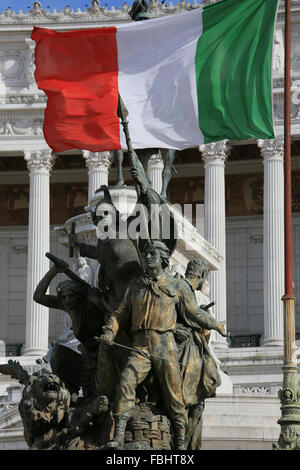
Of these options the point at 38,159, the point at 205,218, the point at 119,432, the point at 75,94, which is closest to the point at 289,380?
the point at 75,94

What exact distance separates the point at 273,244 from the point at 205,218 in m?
3.09

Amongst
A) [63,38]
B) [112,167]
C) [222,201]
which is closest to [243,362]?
[222,201]

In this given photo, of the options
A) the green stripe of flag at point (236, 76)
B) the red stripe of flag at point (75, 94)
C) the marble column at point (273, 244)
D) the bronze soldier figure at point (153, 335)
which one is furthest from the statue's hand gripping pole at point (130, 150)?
the marble column at point (273, 244)

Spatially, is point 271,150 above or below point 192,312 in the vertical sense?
above

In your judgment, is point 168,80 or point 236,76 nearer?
point 236,76

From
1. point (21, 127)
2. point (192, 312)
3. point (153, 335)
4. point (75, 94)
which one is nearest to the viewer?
point (153, 335)

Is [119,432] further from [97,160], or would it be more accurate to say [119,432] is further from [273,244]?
[97,160]

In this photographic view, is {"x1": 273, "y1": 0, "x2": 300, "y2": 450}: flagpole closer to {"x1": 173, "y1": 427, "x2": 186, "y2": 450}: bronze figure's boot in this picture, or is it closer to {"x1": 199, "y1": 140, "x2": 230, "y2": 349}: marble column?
{"x1": 173, "y1": 427, "x2": 186, "y2": 450}: bronze figure's boot

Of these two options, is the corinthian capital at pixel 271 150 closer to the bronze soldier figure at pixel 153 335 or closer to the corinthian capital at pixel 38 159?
the corinthian capital at pixel 38 159

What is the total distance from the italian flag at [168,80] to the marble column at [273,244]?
37.4 meters

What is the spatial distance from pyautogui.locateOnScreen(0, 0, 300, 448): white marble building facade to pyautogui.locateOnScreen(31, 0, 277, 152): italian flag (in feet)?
102

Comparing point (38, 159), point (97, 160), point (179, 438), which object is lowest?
point (179, 438)

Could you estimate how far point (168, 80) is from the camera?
22000 millimetres

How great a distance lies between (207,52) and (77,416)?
6022 mm
